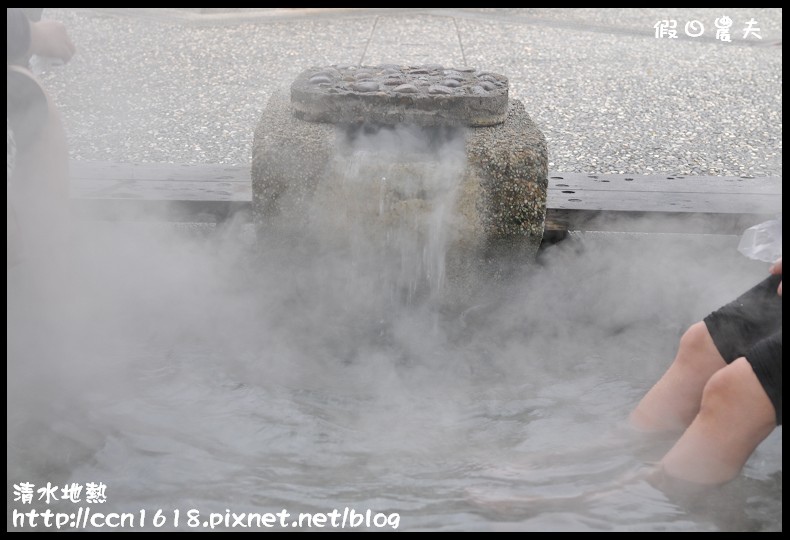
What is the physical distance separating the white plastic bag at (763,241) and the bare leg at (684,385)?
104 cm

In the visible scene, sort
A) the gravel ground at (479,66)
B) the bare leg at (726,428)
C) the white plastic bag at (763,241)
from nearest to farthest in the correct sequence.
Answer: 1. the bare leg at (726,428)
2. the white plastic bag at (763,241)
3. the gravel ground at (479,66)

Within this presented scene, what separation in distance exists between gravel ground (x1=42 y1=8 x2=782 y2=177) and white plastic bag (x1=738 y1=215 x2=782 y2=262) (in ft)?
4.35

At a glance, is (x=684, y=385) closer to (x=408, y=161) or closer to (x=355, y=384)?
(x=355, y=384)

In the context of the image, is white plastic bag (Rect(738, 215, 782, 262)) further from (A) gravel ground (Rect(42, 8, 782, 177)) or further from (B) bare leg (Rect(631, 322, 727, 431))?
(A) gravel ground (Rect(42, 8, 782, 177))

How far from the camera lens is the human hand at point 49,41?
3.38 m

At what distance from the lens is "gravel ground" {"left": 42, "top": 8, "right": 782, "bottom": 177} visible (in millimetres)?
5000

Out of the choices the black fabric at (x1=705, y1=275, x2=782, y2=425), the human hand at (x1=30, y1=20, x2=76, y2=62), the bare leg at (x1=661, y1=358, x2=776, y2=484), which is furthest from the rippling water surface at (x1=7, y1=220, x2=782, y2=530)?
the human hand at (x1=30, y1=20, x2=76, y2=62)

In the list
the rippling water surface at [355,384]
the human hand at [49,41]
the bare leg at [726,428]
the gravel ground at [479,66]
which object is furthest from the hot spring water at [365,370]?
the gravel ground at [479,66]

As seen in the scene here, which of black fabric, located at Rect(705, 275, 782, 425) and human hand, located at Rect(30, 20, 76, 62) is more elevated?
human hand, located at Rect(30, 20, 76, 62)

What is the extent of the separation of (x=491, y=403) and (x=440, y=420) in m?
0.22

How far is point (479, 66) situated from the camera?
6.47 meters

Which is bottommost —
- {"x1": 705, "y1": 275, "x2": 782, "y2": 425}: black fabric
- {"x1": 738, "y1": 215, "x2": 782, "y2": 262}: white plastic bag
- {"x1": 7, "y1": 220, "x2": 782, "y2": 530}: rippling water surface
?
{"x1": 7, "y1": 220, "x2": 782, "y2": 530}: rippling water surface

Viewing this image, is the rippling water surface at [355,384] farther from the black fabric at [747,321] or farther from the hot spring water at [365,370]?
the black fabric at [747,321]

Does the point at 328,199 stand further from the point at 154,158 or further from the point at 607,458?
the point at 154,158
